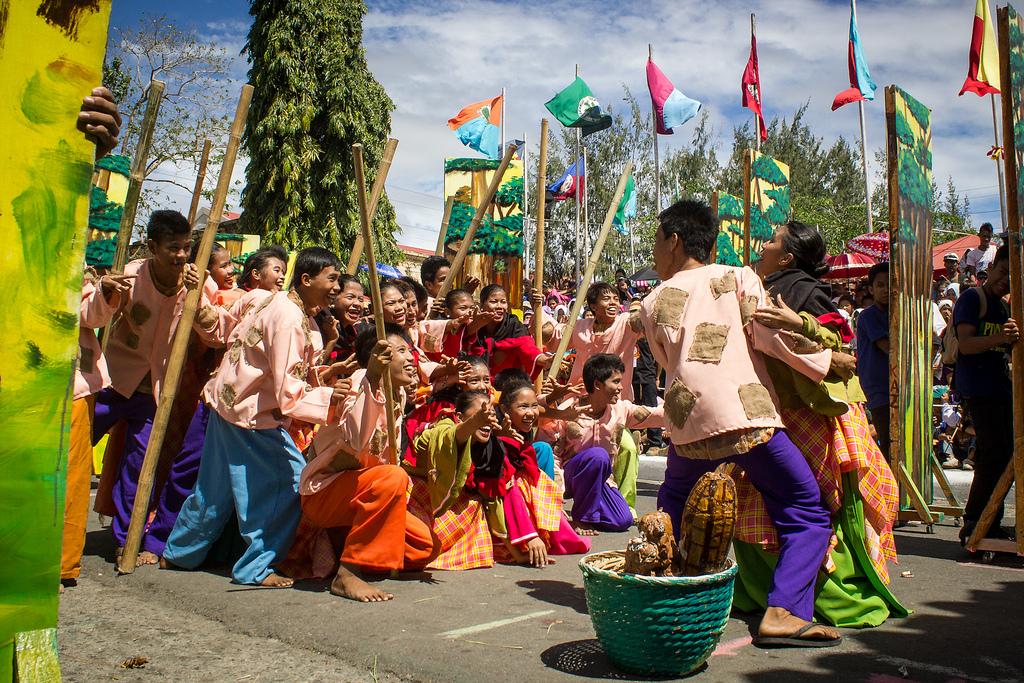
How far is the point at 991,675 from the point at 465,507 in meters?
2.85

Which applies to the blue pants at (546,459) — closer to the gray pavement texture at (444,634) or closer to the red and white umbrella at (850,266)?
the gray pavement texture at (444,634)

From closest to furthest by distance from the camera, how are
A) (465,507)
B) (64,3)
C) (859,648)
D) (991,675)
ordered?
(64,3) → (991,675) → (859,648) → (465,507)

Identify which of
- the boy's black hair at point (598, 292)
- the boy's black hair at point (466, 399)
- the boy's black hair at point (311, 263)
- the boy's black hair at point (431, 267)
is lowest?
the boy's black hair at point (466, 399)

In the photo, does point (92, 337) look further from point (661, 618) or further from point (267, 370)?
point (661, 618)

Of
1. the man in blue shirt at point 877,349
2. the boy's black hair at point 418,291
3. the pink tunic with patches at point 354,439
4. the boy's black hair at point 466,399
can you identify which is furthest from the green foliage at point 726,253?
the pink tunic with patches at point 354,439

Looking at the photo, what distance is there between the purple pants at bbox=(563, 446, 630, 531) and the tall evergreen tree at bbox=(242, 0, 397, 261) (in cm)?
1540

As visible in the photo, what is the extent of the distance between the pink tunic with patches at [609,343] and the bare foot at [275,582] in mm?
2964

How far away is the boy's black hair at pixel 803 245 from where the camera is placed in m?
4.19

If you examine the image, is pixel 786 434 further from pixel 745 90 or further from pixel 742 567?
pixel 745 90

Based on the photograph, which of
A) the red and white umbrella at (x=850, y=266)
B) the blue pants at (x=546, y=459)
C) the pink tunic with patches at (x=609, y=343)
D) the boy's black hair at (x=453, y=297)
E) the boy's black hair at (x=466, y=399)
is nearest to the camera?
the boy's black hair at (x=466, y=399)

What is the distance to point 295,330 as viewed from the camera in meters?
4.65

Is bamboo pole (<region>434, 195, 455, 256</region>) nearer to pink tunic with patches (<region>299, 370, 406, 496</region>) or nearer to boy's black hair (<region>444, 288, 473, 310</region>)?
boy's black hair (<region>444, 288, 473, 310</region>)

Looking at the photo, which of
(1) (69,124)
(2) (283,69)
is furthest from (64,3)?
(2) (283,69)

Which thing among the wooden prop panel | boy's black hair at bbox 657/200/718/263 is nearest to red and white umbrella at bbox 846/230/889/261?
the wooden prop panel
